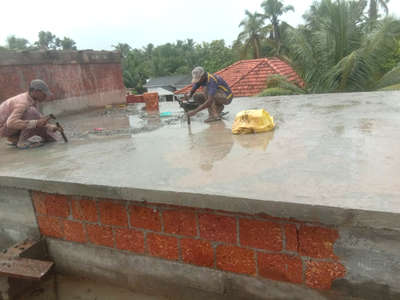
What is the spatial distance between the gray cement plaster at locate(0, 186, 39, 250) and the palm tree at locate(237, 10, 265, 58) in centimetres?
2166

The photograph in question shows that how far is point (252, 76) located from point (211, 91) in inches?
325

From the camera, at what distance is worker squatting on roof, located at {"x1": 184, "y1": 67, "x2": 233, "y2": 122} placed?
5293 millimetres

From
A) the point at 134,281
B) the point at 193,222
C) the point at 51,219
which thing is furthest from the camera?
the point at 51,219

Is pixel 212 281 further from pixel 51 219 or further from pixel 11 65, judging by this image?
pixel 11 65

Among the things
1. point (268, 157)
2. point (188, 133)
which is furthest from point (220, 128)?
point (268, 157)

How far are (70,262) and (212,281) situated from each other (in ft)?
5.00

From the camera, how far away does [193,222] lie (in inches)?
100

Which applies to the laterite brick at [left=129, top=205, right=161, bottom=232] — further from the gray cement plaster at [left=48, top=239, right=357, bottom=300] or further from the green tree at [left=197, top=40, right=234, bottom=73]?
the green tree at [left=197, top=40, right=234, bottom=73]

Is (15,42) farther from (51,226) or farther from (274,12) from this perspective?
(51,226)

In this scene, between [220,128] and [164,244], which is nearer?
[164,244]

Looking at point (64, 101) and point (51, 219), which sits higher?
point (64, 101)

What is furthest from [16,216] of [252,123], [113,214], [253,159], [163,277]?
[252,123]

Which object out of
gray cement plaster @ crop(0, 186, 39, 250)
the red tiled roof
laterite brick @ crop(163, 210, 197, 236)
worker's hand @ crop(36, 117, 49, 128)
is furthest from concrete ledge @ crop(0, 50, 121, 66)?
laterite brick @ crop(163, 210, 197, 236)

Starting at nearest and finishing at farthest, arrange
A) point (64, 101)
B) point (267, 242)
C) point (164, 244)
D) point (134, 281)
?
1. point (267, 242)
2. point (164, 244)
3. point (134, 281)
4. point (64, 101)
